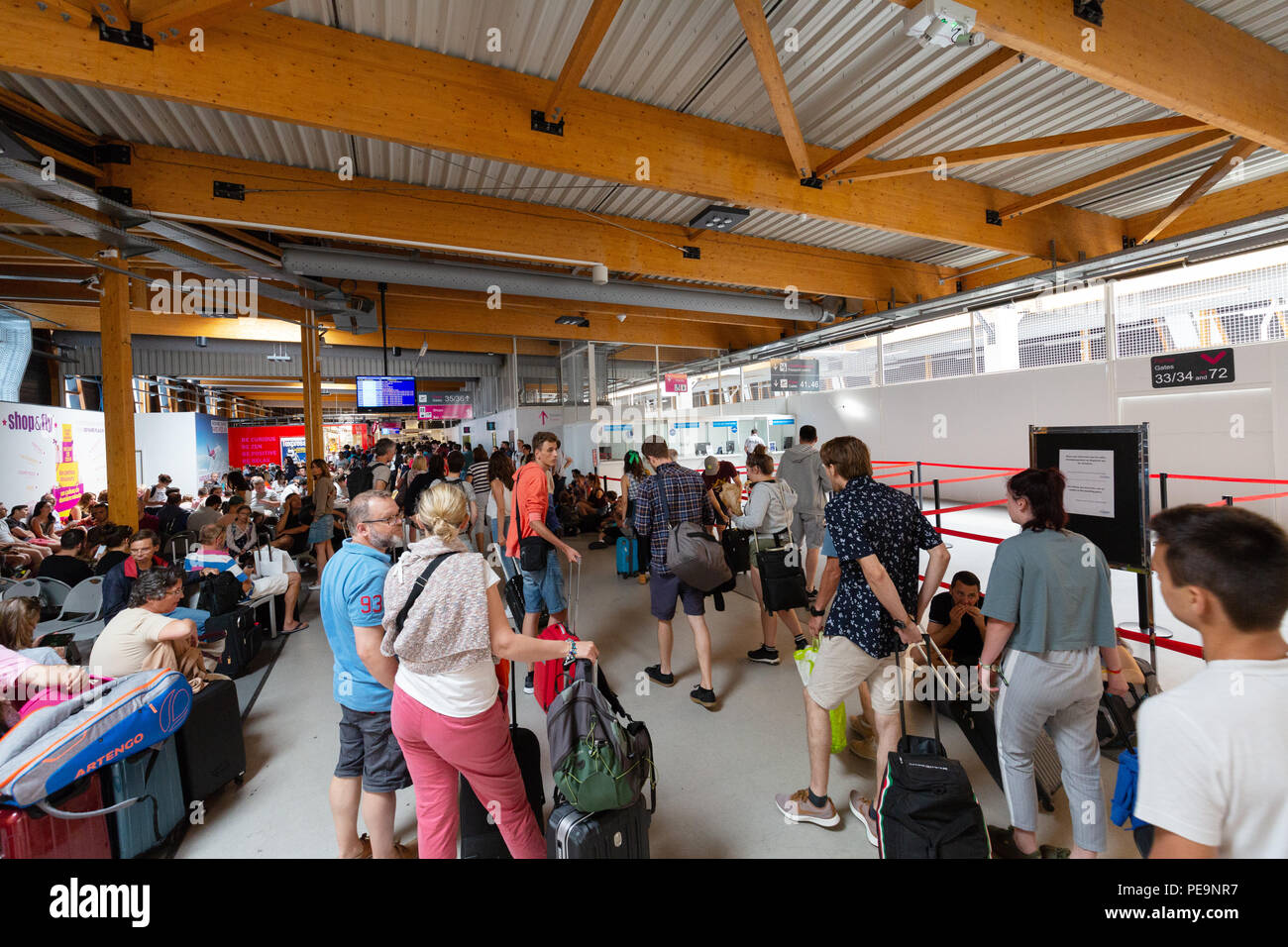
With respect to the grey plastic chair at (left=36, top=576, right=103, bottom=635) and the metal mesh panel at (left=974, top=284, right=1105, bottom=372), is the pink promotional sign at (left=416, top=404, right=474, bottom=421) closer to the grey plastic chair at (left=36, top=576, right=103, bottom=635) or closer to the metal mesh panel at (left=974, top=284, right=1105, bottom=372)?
the grey plastic chair at (left=36, top=576, right=103, bottom=635)

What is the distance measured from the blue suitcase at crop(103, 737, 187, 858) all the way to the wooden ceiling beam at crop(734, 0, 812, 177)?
490 centimetres

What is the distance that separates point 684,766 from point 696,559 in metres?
Answer: 1.16

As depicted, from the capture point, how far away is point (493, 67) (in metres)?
4.23

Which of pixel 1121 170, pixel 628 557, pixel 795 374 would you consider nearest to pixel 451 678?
pixel 628 557

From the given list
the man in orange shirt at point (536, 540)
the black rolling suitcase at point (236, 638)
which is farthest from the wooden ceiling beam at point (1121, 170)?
the black rolling suitcase at point (236, 638)

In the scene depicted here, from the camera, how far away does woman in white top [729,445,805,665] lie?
4.19 m

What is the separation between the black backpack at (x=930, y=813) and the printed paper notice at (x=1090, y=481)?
213 centimetres

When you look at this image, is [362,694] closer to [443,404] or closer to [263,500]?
[263,500]

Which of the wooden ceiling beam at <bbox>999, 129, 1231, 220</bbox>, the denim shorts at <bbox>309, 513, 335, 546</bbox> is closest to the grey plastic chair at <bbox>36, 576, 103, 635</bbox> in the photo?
the denim shorts at <bbox>309, 513, 335, 546</bbox>

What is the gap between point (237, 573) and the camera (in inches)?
181

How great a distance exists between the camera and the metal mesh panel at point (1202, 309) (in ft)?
25.2

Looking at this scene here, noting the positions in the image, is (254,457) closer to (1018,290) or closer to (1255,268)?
(1018,290)

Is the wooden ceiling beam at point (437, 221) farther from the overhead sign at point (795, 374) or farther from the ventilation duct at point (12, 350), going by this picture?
the overhead sign at point (795, 374)
